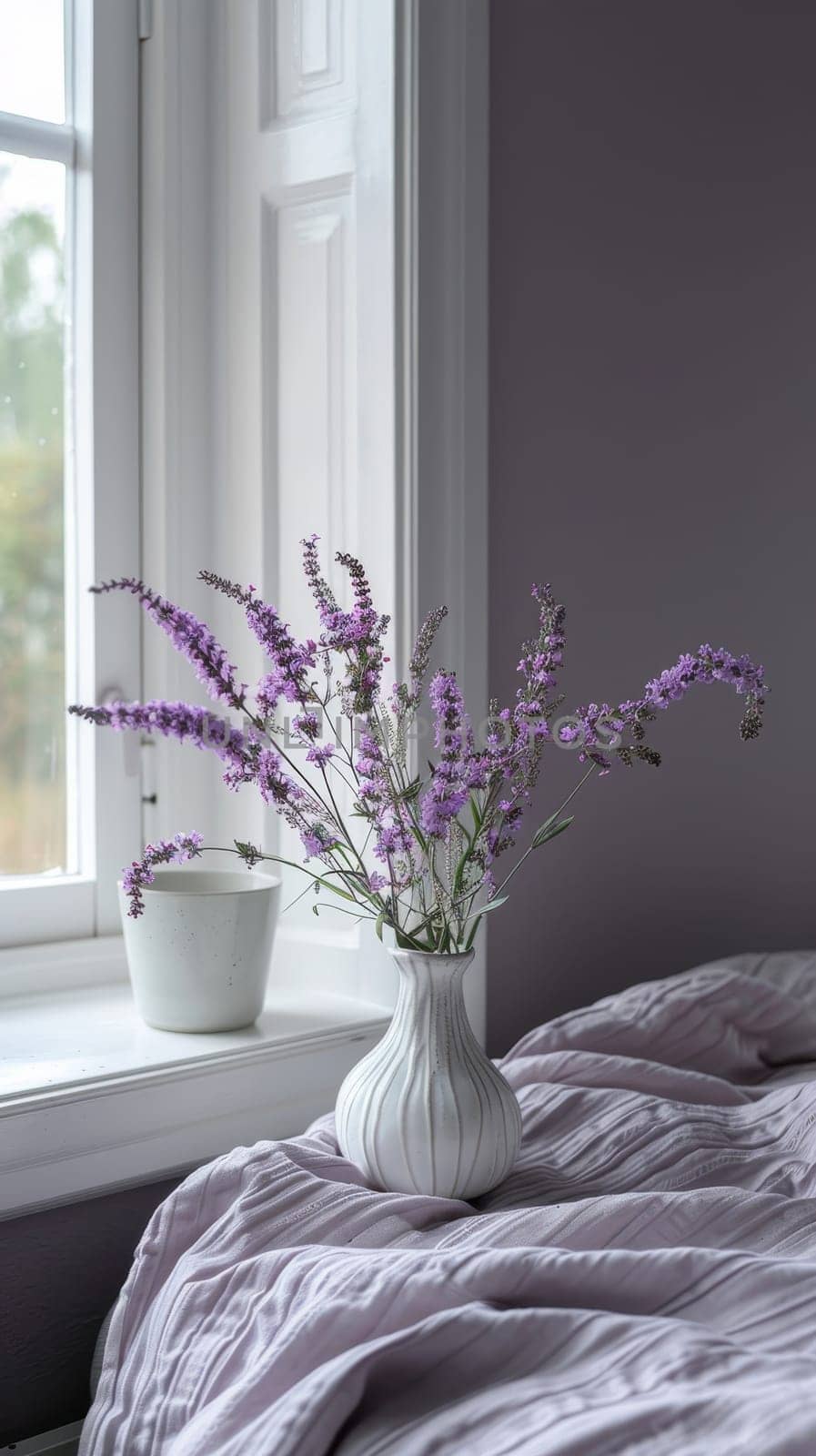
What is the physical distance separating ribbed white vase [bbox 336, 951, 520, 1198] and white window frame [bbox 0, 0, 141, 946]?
70cm

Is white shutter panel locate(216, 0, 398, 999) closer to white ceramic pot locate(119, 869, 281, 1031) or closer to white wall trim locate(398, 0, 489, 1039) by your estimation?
white wall trim locate(398, 0, 489, 1039)

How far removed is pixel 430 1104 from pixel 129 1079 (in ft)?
1.23

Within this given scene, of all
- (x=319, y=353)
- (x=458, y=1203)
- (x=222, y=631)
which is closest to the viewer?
(x=458, y=1203)

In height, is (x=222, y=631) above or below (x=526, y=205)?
below

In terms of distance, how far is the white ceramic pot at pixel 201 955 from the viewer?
1.51m

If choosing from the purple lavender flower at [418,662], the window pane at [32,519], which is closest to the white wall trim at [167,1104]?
the window pane at [32,519]

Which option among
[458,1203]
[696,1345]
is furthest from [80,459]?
[696,1345]

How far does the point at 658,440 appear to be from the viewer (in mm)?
2057

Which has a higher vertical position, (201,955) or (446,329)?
(446,329)

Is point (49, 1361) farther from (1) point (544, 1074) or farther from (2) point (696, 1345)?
(2) point (696, 1345)

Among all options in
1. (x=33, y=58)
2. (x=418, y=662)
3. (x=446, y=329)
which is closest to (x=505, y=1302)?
(x=418, y=662)

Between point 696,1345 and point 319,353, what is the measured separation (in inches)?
50.1

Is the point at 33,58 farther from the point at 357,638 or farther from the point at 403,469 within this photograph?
the point at 357,638

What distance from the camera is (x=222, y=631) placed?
6.15 feet
